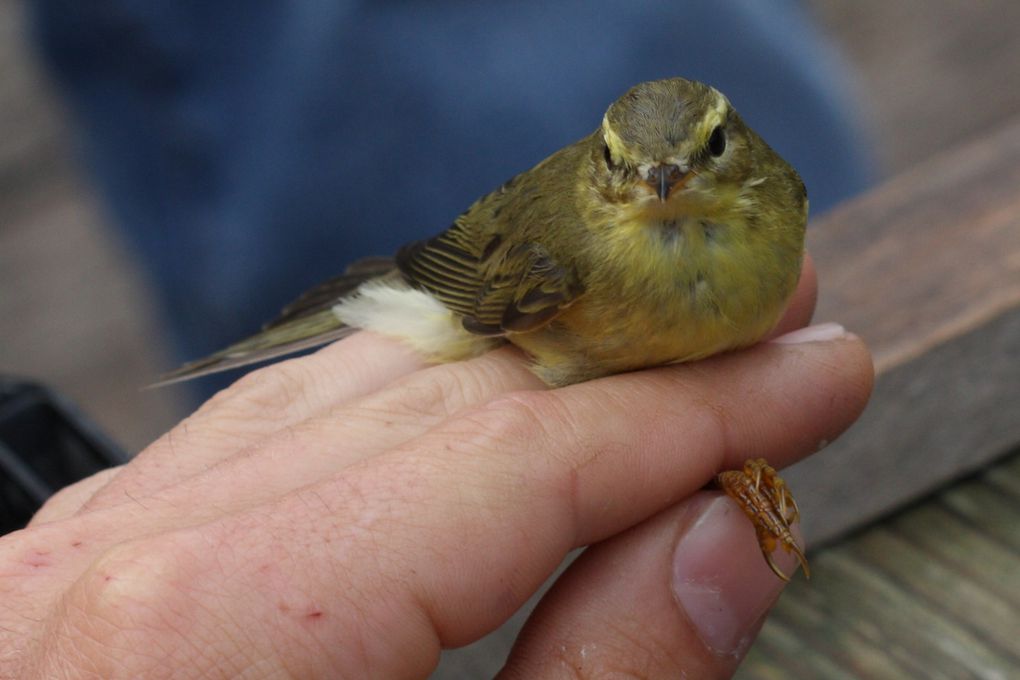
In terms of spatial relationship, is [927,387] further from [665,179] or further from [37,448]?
[37,448]

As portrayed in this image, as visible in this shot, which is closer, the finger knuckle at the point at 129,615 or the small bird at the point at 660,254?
the finger knuckle at the point at 129,615

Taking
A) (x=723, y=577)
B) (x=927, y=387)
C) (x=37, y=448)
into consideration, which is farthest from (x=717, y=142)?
(x=37, y=448)

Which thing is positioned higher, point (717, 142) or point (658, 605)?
point (717, 142)

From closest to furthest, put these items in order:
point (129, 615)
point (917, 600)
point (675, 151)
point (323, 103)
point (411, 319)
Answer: point (129, 615), point (917, 600), point (675, 151), point (411, 319), point (323, 103)

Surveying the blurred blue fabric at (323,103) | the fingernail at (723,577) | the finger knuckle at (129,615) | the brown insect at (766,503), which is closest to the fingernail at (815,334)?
the brown insect at (766,503)

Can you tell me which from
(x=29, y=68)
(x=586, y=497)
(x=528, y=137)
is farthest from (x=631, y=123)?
(x=29, y=68)

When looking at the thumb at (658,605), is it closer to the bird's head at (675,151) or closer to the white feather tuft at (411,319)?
the bird's head at (675,151)

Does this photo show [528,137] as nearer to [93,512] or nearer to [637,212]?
[637,212]
